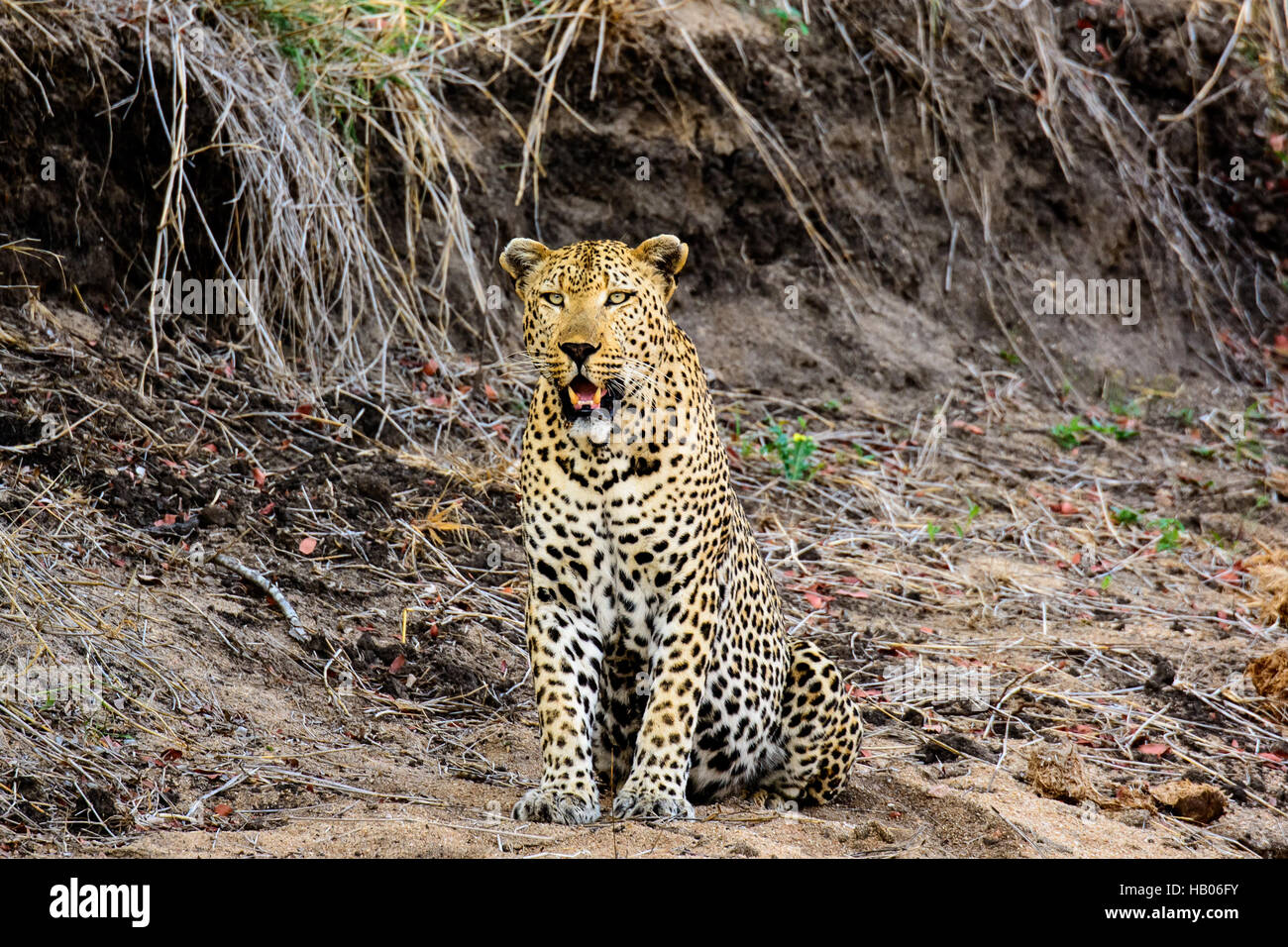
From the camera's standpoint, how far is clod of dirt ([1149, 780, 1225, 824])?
19.0 feet

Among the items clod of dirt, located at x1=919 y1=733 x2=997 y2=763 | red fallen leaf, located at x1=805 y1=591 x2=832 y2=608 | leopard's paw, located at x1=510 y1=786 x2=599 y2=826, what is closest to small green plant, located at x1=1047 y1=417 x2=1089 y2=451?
red fallen leaf, located at x1=805 y1=591 x2=832 y2=608

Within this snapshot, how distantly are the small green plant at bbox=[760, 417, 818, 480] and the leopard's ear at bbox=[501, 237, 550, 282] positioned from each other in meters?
3.89

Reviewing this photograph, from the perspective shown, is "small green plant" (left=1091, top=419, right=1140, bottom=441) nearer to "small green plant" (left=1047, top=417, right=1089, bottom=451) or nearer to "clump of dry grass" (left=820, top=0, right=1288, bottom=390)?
"small green plant" (left=1047, top=417, right=1089, bottom=451)

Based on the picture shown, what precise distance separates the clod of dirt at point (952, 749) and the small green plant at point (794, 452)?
111 inches

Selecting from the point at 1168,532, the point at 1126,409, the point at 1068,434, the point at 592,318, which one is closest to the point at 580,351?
the point at 592,318

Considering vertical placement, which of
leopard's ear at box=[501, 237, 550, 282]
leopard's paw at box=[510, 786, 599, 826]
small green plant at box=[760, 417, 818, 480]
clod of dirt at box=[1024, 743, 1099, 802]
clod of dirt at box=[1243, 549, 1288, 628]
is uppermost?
leopard's ear at box=[501, 237, 550, 282]

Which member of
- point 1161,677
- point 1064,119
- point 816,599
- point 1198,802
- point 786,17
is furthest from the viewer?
point 1064,119

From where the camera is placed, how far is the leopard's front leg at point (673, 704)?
16.7ft

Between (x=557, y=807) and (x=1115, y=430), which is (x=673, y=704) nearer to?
(x=557, y=807)

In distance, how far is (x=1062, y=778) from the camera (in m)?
5.85

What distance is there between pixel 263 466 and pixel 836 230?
16.6 feet

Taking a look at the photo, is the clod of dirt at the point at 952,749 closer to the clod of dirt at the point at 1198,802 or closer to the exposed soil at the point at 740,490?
the exposed soil at the point at 740,490

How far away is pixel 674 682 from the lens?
5.21 m

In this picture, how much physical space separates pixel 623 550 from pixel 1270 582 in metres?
4.74
